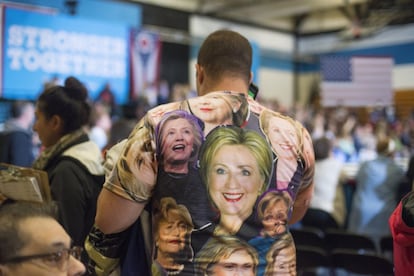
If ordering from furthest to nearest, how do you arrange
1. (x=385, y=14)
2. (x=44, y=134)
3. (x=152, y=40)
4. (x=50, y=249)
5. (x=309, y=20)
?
(x=309, y=20) < (x=385, y=14) < (x=152, y=40) < (x=44, y=134) < (x=50, y=249)

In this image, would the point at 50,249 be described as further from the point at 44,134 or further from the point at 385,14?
the point at 385,14

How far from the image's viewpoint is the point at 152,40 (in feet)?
35.6

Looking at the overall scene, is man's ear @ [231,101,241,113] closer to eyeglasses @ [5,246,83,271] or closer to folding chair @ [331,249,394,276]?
eyeglasses @ [5,246,83,271]

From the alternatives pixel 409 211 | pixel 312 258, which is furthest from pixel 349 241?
pixel 409 211

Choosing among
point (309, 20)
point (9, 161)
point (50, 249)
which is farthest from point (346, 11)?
point (50, 249)

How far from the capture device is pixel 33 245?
112 centimetres

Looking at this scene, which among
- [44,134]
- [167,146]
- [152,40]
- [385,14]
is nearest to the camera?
[167,146]

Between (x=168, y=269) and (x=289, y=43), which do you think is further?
(x=289, y=43)

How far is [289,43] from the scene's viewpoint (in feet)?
53.1

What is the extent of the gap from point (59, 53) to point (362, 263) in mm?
6814

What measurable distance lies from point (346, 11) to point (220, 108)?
1316 centimetres

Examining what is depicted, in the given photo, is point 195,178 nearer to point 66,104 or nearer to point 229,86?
point 229,86

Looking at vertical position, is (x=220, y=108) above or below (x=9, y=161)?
above

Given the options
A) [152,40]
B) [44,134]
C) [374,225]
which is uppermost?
[152,40]
